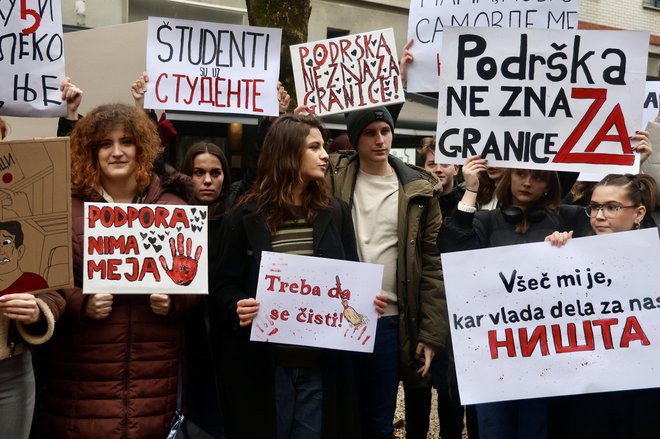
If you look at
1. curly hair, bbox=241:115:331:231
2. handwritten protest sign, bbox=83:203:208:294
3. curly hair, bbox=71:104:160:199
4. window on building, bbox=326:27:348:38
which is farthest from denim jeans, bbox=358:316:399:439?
window on building, bbox=326:27:348:38

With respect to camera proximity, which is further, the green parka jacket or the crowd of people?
the green parka jacket

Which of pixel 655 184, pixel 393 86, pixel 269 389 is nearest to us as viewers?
pixel 269 389

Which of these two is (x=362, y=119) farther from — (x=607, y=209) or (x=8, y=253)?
(x=8, y=253)

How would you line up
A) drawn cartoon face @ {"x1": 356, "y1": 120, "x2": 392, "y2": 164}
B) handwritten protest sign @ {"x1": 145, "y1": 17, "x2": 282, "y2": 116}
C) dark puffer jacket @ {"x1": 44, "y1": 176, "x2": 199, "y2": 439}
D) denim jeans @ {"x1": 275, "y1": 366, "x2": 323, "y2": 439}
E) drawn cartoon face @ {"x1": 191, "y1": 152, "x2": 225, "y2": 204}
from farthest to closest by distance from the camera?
handwritten protest sign @ {"x1": 145, "y1": 17, "x2": 282, "y2": 116}, drawn cartoon face @ {"x1": 191, "y1": 152, "x2": 225, "y2": 204}, drawn cartoon face @ {"x1": 356, "y1": 120, "x2": 392, "y2": 164}, denim jeans @ {"x1": 275, "y1": 366, "x2": 323, "y2": 439}, dark puffer jacket @ {"x1": 44, "y1": 176, "x2": 199, "y2": 439}

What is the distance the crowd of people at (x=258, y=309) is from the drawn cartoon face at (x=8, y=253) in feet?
0.04

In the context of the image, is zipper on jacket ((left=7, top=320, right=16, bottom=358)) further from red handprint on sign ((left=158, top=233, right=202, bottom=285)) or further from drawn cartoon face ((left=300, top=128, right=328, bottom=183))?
drawn cartoon face ((left=300, top=128, right=328, bottom=183))

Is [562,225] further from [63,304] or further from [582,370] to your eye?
[63,304]

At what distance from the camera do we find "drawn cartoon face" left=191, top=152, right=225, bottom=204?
424cm

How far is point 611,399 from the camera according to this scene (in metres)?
3.28

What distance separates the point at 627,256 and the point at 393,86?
179cm

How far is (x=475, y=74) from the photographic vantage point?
3.56m

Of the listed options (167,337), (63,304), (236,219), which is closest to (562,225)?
(236,219)

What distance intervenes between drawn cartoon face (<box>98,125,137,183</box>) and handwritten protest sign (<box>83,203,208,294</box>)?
0.60ft

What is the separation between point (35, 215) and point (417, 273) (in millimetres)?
1749
